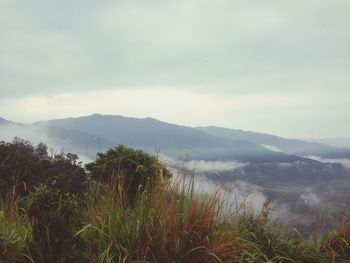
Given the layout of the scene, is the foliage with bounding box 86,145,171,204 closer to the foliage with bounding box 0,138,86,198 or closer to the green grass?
the green grass

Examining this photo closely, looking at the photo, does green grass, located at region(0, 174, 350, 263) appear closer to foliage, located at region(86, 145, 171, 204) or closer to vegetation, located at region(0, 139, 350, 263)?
vegetation, located at region(0, 139, 350, 263)

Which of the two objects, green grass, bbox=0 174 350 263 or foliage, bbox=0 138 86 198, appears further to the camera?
foliage, bbox=0 138 86 198

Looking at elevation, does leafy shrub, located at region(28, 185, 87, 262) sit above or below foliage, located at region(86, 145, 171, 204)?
below

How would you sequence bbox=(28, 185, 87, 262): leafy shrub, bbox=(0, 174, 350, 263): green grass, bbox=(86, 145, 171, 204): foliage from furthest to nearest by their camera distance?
bbox=(86, 145, 171, 204): foliage
bbox=(0, 174, 350, 263): green grass
bbox=(28, 185, 87, 262): leafy shrub

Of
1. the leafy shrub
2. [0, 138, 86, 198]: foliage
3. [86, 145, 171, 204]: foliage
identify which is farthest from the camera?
[0, 138, 86, 198]: foliage

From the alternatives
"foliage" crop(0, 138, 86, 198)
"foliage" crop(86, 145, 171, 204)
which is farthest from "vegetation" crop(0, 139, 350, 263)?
"foliage" crop(0, 138, 86, 198)

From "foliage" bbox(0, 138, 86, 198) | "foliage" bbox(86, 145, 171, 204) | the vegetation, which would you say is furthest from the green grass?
"foliage" bbox(0, 138, 86, 198)

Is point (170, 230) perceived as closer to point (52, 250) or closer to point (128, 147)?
point (52, 250)

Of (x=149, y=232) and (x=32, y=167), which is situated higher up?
(x=149, y=232)

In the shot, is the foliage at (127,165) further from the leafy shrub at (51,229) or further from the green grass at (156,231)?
the leafy shrub at (51,229)

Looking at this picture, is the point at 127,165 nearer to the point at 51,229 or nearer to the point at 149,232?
the point at 149,232

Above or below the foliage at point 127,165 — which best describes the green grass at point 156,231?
below

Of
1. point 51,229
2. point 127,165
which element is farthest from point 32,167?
point 51,229

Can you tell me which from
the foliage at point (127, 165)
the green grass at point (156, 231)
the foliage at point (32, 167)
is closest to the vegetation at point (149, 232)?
the green grass at point (156, 231)
